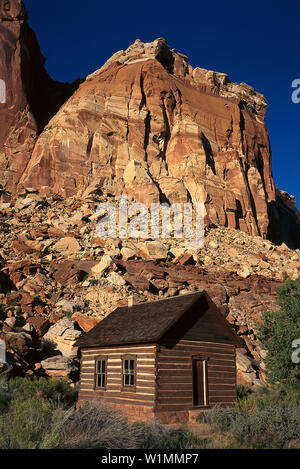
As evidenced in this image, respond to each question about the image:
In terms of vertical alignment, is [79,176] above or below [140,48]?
below

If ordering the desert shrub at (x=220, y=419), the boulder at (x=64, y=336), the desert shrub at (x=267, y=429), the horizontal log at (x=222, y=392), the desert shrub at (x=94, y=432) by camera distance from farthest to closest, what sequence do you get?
the boulder at (x=64, y=336) < the horizontal log at (x=222, y=392) < the desert shrub at (x=220, y=419) < the desert shrub at (x=267, y=429) < the desert shrub at (x=94, y=432)

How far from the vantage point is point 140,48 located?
215ft

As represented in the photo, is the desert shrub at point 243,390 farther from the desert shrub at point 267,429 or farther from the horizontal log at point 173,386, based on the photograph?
the desert shrub at point 267,429

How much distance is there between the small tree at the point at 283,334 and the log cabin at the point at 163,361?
408 cm

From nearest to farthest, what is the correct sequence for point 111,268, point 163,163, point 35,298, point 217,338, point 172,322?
point 172,322 → point 217,338 → point 35,298 → point 111,268 → point 163,163

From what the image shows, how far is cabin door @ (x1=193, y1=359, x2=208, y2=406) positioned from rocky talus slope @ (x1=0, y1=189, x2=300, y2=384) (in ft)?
24.2

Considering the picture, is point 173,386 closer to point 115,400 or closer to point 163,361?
point 163,361

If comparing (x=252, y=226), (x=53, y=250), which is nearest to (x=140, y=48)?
(x=252, y=226)

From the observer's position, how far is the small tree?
66.1 feet

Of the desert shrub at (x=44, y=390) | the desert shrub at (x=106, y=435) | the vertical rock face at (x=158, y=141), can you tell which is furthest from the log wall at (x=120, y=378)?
the vertical rock face at (x=158, y=141)

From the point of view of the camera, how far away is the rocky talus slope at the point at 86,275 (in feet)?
75.0

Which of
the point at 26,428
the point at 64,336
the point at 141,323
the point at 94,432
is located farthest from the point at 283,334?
the point at 26,428
